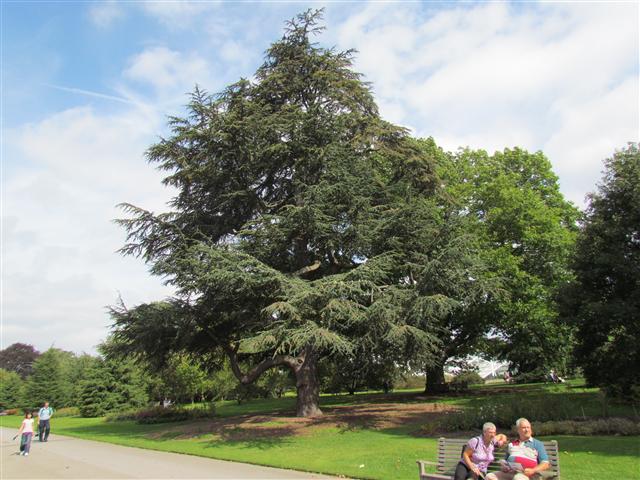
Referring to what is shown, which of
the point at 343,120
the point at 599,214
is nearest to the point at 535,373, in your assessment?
the point at 599,214

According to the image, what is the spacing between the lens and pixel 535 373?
4166cm

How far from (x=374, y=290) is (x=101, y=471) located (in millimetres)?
10072

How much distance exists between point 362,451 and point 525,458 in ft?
19.7

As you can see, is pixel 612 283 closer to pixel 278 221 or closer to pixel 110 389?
pixel 278 221

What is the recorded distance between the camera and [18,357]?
9138 centimetres

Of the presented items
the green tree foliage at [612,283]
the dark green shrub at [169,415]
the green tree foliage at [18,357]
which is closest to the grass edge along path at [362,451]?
the green tree foliage at [612,283]

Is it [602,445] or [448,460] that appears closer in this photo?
[448,460]

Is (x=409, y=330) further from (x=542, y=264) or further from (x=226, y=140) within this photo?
(x=542, y=264)

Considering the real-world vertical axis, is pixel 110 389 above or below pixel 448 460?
below

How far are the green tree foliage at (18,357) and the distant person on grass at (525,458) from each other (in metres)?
102

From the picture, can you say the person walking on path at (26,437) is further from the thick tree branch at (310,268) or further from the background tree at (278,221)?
the thick tree branch at (310,268)

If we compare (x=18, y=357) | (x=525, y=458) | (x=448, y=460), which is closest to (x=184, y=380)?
(x=448, y=460)

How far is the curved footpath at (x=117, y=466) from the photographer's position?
1023cm

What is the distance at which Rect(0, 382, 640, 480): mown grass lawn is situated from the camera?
8.98 metres
